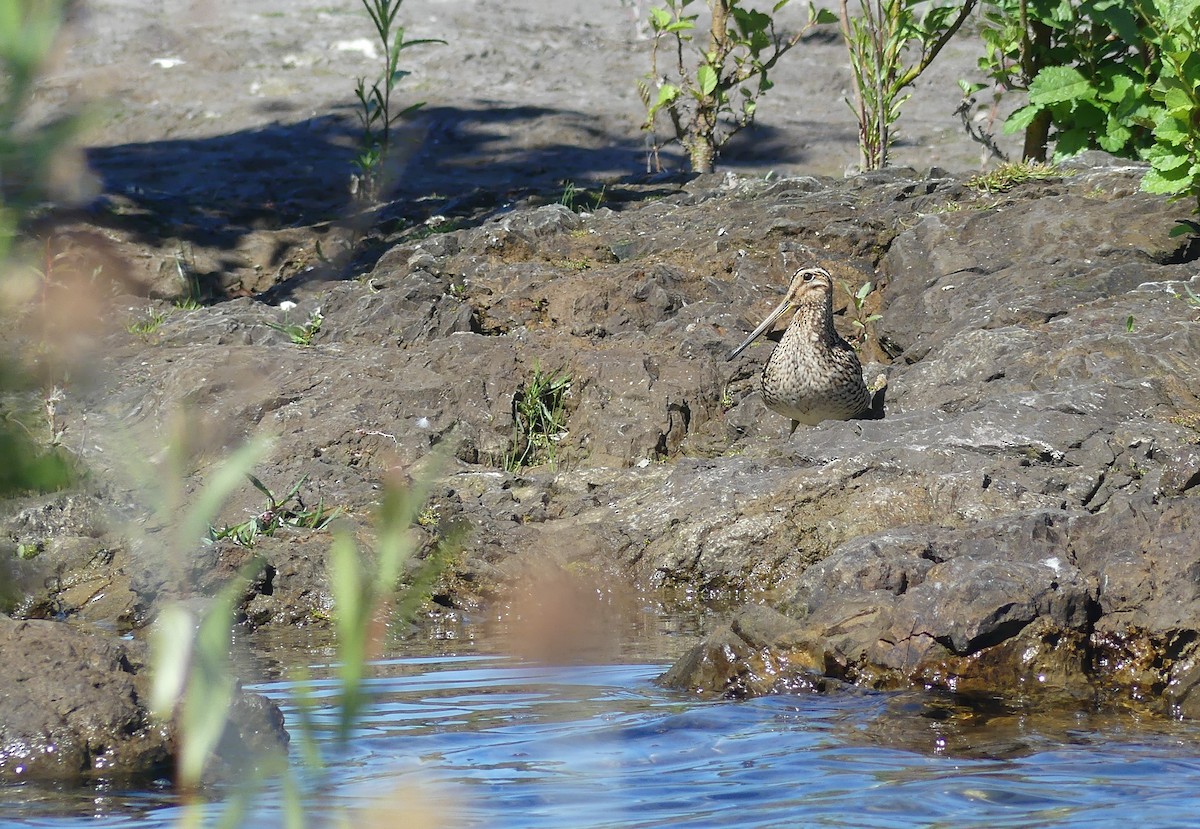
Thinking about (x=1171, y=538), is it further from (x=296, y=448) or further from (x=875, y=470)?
(x=296, y=448)

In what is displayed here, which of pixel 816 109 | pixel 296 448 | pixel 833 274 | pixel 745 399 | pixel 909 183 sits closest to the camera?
pixel 296 448

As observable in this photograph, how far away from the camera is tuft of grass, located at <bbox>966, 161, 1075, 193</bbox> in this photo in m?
10.1

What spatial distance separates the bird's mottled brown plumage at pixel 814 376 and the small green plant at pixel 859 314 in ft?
3.99

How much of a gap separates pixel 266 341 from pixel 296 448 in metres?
1.89

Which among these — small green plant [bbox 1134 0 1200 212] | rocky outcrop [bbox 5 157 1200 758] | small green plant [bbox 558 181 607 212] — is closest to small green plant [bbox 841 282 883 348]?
rocky outcrop [bbox 5 157 1200 758]

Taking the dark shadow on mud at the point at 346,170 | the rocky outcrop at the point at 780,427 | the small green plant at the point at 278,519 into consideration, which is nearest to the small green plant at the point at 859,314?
the rocky outcrop at the point at 780,427

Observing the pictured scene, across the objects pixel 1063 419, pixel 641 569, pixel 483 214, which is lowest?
pixel 641 569

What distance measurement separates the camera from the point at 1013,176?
1019cm

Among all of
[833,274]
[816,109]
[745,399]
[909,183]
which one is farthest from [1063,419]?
[816,109]

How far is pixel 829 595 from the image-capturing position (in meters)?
5.20

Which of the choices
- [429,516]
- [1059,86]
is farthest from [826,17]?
[429,516]

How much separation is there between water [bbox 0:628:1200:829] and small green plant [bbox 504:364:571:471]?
348 cm

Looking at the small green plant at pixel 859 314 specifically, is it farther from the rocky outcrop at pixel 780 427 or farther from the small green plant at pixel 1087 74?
the small green plant at pixel 1087 74

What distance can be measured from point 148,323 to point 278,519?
11.8 ft
